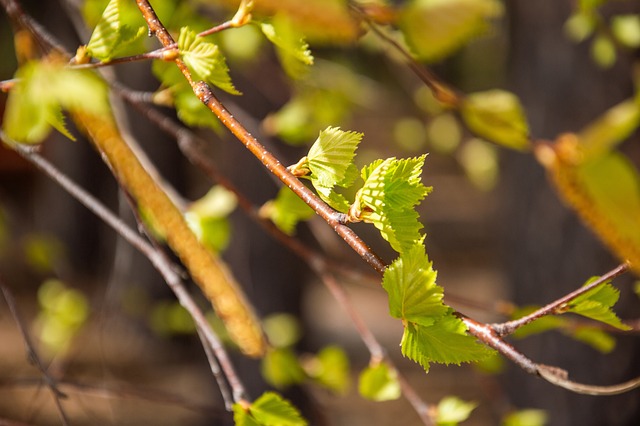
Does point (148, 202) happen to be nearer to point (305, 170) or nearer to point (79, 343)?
point (305, 170)

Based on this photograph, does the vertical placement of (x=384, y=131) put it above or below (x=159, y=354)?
above

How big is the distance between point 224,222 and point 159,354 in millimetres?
2852

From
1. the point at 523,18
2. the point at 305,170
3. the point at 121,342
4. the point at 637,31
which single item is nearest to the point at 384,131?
the point at 121,342

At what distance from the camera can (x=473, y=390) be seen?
11.2 feet

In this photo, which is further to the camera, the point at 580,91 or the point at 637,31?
the point at 580,91

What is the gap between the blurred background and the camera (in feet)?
4.22

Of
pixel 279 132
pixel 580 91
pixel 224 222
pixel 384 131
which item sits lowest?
pixel 224 222

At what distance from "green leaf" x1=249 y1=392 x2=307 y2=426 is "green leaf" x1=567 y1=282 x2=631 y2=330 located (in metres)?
0.23

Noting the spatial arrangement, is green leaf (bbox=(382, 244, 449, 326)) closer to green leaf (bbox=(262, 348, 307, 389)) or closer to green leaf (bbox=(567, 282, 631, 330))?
green leaf (bbox=(567, 282, 631, 330))

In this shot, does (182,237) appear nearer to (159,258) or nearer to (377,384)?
(159,258)

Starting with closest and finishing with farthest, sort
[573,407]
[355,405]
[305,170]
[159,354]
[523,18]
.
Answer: [305,170] < [573,407] < [523,18] < [355,405] < [159,354]

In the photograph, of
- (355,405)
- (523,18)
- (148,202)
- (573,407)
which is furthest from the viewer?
(355,405)

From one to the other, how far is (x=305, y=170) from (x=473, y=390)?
10.4 feet

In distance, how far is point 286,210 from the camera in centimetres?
78
